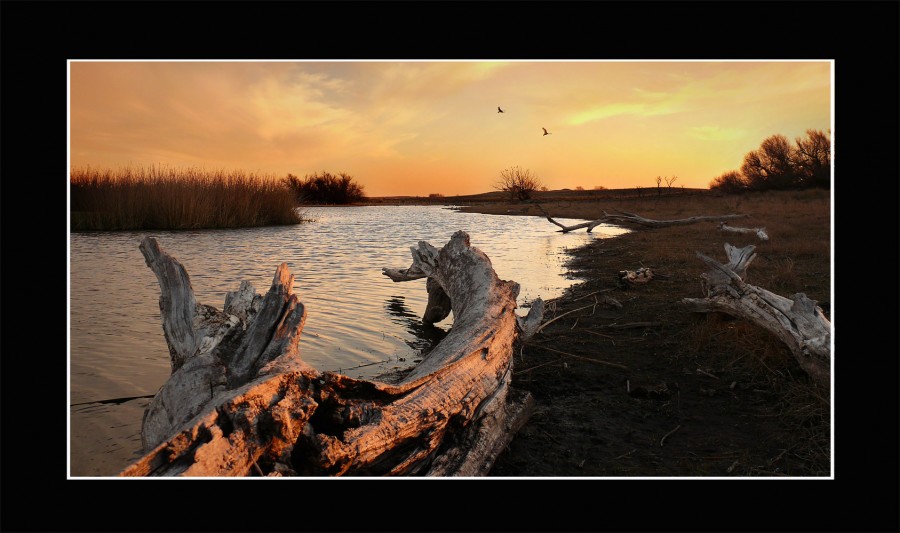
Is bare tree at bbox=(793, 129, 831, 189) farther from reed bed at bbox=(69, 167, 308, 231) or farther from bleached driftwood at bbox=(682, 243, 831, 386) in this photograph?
reed bed at bbox=(69, 167, 308, 231)

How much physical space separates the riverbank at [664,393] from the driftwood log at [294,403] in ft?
1.23

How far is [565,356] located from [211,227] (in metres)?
15.3

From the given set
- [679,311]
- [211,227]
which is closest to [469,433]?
[679,311]

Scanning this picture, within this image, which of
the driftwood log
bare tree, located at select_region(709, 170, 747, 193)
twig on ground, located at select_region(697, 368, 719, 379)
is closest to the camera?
the driftwood log

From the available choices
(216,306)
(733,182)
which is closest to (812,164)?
(733,182)

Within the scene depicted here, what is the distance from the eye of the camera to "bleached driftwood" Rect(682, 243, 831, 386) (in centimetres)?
377

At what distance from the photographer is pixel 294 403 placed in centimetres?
238

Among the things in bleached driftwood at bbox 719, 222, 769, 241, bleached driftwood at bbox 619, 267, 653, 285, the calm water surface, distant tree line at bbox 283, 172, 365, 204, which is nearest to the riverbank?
bleached driftwood at bbox 619, 267, 653, 285

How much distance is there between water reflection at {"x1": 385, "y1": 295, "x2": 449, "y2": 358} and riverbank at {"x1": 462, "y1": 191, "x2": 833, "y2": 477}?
104 centimetres

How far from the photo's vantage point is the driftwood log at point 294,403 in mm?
2193

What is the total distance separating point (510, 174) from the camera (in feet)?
111

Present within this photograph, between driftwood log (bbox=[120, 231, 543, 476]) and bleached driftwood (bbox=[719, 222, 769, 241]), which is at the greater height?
bleached driftwood (bbox=[719, 222, 769, 241])

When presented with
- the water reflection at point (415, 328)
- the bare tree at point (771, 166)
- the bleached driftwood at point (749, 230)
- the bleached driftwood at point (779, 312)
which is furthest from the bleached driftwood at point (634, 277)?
the bare tree at point (771, 166)

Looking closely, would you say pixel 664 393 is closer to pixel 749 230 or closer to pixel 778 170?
pixel 749 230
